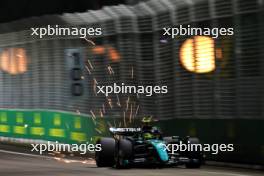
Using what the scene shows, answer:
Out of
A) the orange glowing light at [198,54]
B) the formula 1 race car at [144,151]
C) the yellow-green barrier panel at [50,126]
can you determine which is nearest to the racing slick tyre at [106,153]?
the formula 1 race car at [144,151]

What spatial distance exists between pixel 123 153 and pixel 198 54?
405 centimetres

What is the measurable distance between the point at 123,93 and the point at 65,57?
283 centimetres

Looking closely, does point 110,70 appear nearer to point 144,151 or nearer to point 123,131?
point 123,131

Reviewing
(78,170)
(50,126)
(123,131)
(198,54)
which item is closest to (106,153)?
(123,131)

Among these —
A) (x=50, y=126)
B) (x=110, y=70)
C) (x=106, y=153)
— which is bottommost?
(x=106, y=153)

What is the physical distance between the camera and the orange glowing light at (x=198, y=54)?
18047mm

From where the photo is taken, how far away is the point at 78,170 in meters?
15.4

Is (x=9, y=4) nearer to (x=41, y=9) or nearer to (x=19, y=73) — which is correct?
(x=41, y=9)

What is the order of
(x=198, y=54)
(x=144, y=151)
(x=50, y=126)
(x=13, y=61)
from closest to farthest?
(x=144, y=151), (x=198, y=54), (x=50, y=126), (x=13, y=61)

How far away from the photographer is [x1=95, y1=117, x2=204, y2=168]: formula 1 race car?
15695 millimetres

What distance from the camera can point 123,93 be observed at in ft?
71.6

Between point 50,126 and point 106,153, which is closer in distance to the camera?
point 106,153

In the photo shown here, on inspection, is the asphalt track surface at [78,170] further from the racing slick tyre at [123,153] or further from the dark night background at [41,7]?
the dark night background at [41,7]

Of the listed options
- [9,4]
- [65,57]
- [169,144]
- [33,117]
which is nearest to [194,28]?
[169,144]
